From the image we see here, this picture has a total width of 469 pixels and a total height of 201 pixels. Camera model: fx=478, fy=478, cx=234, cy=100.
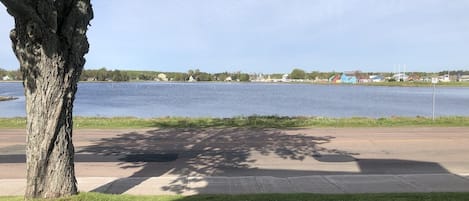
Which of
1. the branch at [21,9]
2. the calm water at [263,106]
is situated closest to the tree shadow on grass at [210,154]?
the branch at [21,9]

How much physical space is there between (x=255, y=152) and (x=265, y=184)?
5125 millimetres

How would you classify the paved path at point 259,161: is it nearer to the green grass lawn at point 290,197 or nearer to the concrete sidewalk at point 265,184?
the concrete sidewalk at point 265,184

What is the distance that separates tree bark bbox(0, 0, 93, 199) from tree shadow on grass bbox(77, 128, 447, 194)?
143 cm

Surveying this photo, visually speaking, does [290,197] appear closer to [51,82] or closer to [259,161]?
[51,82]

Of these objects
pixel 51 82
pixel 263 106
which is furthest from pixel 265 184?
pixel 263 106

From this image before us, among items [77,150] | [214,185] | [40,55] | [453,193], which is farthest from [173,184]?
[77,150]

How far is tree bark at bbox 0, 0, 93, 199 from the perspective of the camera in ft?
21.2

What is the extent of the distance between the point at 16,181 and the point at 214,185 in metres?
3.77

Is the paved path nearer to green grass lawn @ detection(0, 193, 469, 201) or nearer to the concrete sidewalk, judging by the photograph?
the concrete sidewalk

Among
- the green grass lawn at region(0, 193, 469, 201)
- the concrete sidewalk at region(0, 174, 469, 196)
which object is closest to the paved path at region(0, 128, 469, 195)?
the concrete sidewalk at region(0, 174, 469, 196)

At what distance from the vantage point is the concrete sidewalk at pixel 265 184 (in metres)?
8.12

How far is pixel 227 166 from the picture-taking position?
1138 centimetres

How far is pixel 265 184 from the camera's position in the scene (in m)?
8.70

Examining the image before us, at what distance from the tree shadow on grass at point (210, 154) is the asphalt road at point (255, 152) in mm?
22
